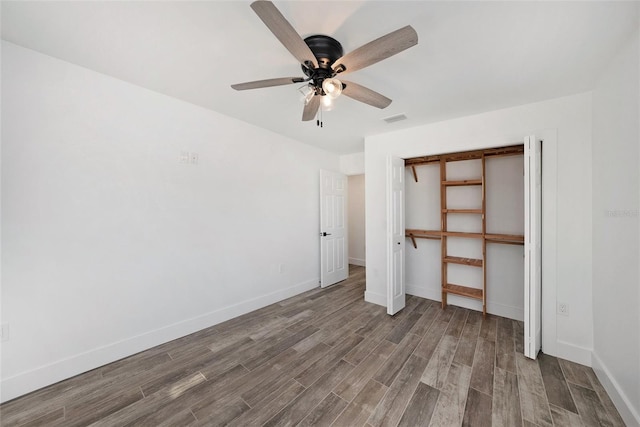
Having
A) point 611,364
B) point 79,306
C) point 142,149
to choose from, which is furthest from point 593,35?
point 79,306

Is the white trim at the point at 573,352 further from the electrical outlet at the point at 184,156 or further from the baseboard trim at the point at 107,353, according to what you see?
the electrical outlet at the point at 184,156

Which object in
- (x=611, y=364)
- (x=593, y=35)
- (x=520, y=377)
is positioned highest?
(x=593, y=35)

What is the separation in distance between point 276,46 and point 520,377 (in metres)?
3.32

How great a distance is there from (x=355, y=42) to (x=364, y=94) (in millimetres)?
336

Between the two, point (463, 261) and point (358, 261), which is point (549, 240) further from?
point (358, 261)

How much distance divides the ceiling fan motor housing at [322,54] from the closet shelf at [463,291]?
3.18 meters

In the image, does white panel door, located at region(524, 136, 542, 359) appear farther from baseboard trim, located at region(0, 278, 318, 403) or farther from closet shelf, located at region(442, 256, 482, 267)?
baseboard trim, located at region(0, 278, 318, 403)

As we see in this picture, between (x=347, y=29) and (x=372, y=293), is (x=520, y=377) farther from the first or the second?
(x=347, y=29)

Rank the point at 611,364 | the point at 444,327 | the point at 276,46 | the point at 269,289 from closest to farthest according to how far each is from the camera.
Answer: the point at 276,46, the point at 611,364, the point at 444,327, the point at 269,289

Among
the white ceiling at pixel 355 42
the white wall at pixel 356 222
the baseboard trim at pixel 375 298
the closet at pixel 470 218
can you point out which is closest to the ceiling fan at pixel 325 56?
the white ceiling at pixel 355 42

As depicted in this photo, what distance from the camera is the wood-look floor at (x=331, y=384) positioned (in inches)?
63.6

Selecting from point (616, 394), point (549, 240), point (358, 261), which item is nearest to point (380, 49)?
point (549, 240)

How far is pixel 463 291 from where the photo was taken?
10.6ft

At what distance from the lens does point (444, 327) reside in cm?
283
